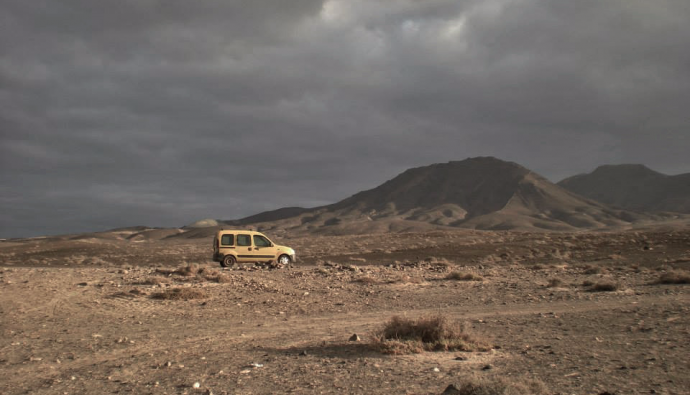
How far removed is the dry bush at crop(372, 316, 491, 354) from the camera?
8070mm

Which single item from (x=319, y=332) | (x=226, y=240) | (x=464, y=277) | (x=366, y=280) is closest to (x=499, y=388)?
(x=319, y=332)

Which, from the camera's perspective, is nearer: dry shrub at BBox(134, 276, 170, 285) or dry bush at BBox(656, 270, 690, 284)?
dry bush at BBox(656, 270, 690, 284)

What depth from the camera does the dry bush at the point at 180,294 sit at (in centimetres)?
1414

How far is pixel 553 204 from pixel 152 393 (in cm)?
19064

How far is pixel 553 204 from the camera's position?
590 ft

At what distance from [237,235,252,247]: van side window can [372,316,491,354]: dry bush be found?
17.5 meters

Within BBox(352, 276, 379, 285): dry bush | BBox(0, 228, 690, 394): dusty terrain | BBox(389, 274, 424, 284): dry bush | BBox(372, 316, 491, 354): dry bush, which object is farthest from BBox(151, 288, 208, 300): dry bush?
BBox(372, 316, 491, 354): dry bush

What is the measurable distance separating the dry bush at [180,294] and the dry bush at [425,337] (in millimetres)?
7496

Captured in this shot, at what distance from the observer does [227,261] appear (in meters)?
25.1

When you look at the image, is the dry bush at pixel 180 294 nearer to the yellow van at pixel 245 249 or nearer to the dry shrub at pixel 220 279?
the dry shrub at pixel 220 279

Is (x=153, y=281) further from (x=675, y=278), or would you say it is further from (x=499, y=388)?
(x=675, y=278)

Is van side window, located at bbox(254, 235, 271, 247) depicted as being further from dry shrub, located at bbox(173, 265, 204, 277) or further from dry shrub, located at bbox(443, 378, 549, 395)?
dry shrub, located at bbox(443, 378, 549, 395)

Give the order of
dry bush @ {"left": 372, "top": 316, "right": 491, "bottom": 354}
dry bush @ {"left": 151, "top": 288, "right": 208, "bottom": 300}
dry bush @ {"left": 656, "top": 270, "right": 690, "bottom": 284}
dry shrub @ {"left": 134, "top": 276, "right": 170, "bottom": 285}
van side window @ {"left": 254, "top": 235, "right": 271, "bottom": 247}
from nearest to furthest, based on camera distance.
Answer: dry bush @ {"left": 372, "top": 316, "right": 491, "bottom": 354} < dry bush @ {"left": 151, "top": 288, "right": 208, "bottom": 300} < dry bush @ {"left": 656, "top": 270, "right": 690, "bottom": 284} < dry shrub @ {"left": 134, "top": 276, "right": 170, "bottom": 285} < van side window @ {"left": 254, "top": 235, "right": 271, "bottom": 247}

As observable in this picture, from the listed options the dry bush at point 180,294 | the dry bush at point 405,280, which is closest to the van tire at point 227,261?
the dry bush at point 405,280
